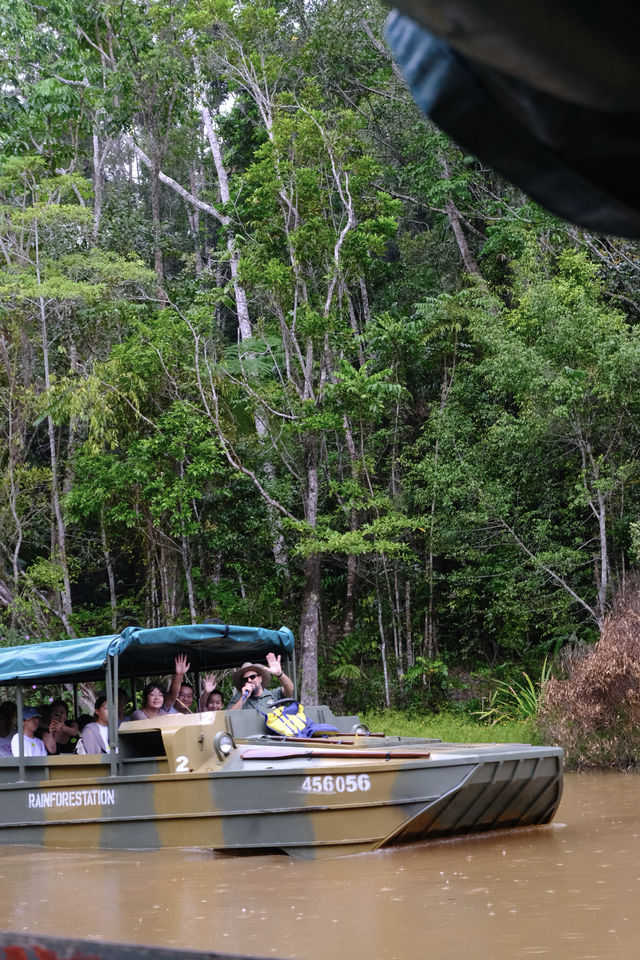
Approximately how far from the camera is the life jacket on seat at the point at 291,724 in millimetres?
11727

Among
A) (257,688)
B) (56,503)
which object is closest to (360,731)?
(257,688)

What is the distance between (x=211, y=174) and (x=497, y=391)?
587 inches

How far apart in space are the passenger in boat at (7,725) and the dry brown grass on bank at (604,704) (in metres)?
7.31

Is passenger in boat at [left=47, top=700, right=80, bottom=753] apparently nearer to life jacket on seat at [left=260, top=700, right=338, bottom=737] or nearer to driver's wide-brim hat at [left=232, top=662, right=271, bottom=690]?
driver's wide-brim hat at [left=232, top=662, right=271, bottom=690]

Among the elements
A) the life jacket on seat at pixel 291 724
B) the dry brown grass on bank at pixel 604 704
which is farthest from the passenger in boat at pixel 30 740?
the dry brown grass on bank at pixel 604 704

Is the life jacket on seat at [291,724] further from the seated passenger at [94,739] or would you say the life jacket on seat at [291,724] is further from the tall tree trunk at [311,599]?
the tall tree trunk at [311,599]

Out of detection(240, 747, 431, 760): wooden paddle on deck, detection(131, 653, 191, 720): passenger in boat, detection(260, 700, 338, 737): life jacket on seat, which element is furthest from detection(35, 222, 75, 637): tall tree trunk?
detection(240, 747, 431, 760): wooden paddle on deck

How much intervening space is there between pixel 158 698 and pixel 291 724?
62.6 inches

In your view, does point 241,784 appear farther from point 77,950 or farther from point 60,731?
point 77,950

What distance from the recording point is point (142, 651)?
13.1 metres

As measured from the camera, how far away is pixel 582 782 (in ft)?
49.3

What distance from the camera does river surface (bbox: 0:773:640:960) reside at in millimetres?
7027

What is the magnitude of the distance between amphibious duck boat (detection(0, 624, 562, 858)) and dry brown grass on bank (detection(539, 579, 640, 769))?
441 cm

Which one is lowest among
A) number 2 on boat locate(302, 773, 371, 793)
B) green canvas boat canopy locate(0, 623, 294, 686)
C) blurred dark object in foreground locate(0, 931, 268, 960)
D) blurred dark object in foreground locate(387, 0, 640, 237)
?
number 2 on boat locate(302, 773, 371, 793)
